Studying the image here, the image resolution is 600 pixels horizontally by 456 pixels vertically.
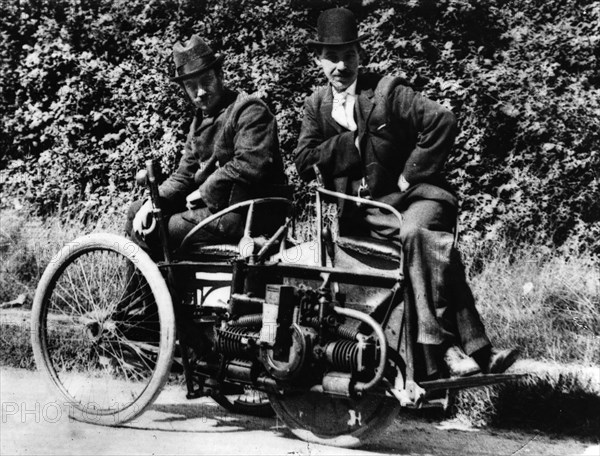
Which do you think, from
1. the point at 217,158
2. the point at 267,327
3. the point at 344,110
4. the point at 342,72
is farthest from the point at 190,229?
the point at 342,72

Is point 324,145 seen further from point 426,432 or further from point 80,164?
point 80,164

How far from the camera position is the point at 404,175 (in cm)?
420

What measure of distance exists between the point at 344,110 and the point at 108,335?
1928mm

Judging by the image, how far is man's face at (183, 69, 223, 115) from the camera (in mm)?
4902

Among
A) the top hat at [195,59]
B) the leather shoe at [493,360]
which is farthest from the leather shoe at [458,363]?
the top hat at [195,59]

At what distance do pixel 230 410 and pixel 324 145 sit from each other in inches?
69.8

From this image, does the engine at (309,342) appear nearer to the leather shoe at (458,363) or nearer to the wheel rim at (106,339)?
the leather shoe at (458,363)

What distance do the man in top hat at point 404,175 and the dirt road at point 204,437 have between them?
0.69m

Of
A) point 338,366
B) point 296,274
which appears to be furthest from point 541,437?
point 296,274

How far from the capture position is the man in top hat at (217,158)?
462 centimetres

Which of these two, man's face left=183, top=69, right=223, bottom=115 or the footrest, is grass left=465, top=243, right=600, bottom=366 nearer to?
the footrest

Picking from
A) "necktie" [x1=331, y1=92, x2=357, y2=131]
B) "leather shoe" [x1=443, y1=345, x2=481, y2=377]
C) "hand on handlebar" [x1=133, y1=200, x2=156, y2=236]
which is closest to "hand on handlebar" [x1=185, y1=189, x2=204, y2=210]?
"hand on handlebar" [x1=133, y1=200, x2=156, y2=236]

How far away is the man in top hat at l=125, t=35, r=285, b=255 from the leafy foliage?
1522 mm

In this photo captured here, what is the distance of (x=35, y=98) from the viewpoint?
8680 millimetres
